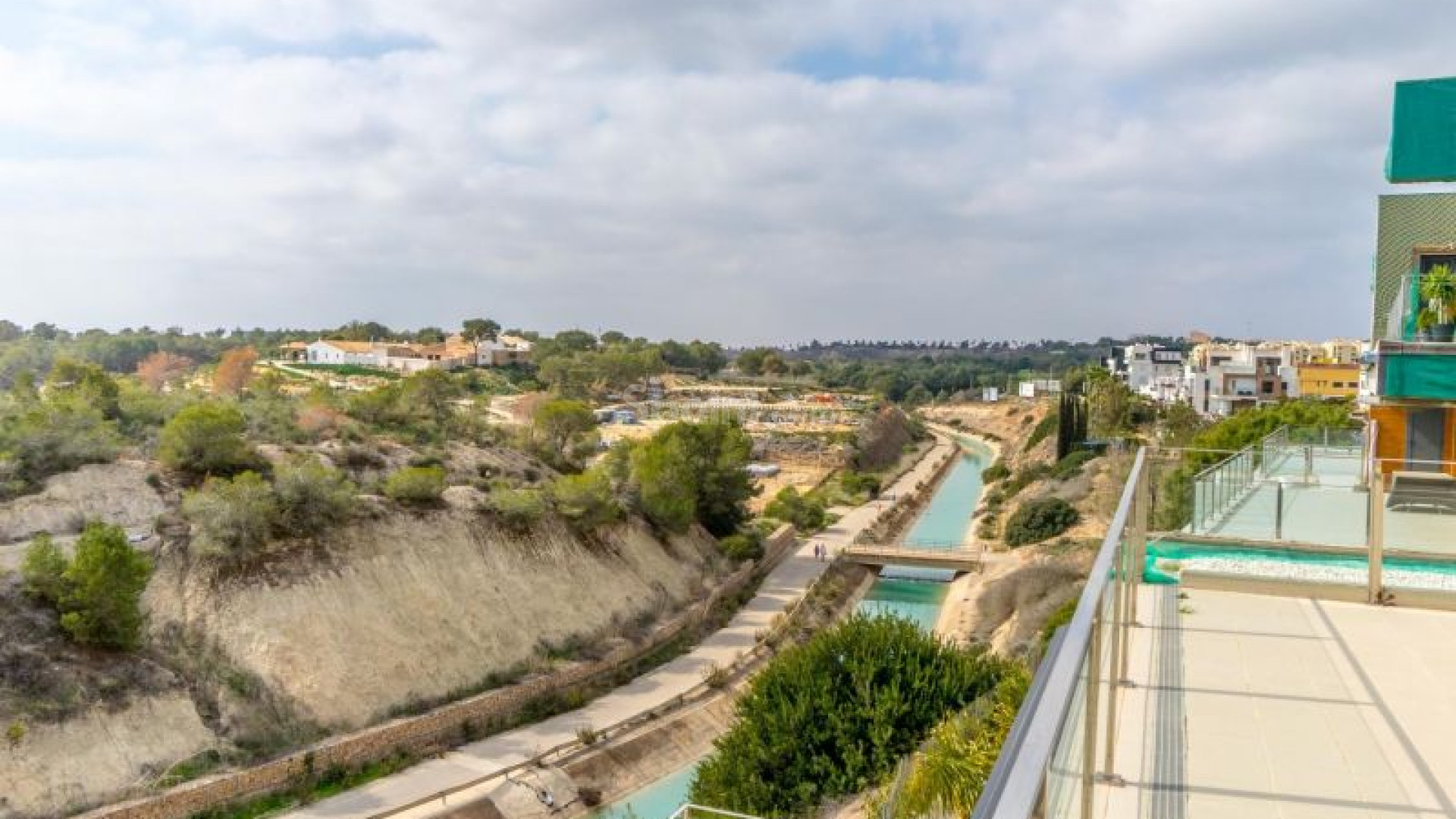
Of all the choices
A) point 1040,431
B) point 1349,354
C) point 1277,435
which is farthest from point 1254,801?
point 1349,354

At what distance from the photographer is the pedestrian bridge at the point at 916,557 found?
4009 cm

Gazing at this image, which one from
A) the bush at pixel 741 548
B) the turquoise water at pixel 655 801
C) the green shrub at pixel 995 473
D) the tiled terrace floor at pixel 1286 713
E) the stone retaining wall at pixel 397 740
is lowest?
the turquoise water at pixel 655 801

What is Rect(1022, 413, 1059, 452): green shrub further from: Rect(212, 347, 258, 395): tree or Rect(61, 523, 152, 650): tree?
Rect(61, 523, 152, 650): tree

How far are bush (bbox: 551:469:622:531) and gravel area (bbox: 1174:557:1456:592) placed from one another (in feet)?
89.6

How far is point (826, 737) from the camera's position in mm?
16547

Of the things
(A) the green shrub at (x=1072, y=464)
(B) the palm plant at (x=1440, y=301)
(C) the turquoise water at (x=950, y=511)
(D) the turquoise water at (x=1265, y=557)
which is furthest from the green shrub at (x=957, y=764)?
(A) the green shrub at (x=1072, y=464)

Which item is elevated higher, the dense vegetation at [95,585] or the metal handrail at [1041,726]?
the metal handrail at [1041,726]

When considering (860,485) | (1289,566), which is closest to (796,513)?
(860,485)

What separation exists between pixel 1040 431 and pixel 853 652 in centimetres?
5451

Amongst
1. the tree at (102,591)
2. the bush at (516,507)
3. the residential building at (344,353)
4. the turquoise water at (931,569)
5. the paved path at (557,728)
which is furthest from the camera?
the residential building at (344,353)

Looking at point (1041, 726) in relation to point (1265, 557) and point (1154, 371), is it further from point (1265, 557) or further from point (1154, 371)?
point (1154, 371)

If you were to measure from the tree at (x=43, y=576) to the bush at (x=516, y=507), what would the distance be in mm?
12338

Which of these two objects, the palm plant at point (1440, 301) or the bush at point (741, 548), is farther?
the bush at point (741, 548)

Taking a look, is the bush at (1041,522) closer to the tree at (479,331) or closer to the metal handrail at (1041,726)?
the metal handrail at (1041,726)
